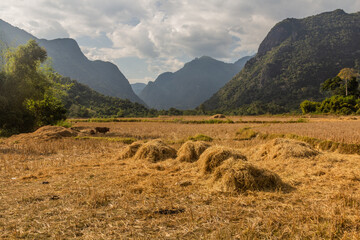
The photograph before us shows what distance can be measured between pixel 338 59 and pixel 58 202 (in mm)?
136537

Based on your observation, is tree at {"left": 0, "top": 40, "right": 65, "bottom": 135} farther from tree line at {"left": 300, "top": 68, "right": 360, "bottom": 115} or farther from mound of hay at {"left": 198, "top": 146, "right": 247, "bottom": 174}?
tree line at {"left": 300, "top": 68, "right": 360, "bottom": 115}

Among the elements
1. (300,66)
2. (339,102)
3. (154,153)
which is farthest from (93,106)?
(300,66)

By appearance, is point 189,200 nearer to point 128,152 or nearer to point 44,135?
point 128,152

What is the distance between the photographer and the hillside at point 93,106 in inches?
2574

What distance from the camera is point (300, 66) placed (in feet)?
340

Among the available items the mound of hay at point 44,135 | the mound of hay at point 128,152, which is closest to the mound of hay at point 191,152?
the mound of hay at point 128,152

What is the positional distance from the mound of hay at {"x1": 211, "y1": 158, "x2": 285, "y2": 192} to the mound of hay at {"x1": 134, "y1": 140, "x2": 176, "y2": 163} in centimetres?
345

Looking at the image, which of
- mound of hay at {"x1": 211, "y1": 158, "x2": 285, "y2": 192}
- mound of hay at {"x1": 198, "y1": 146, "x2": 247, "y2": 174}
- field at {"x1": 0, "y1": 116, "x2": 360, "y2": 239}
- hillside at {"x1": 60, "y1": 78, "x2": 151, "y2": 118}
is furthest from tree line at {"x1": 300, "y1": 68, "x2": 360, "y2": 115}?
hillside at {"x1": 60, "y1": 78, "x2": 151, "y2": 118}

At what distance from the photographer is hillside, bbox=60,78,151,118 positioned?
6538cm

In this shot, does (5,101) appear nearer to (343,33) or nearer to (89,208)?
(89,208)

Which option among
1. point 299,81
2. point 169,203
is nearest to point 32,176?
point 169,203

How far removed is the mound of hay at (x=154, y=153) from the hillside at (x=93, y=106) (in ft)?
197

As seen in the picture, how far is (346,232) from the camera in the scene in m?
2.86

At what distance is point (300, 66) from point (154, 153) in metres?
119
